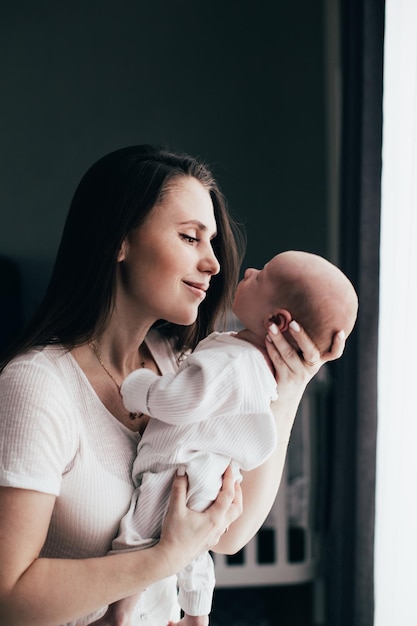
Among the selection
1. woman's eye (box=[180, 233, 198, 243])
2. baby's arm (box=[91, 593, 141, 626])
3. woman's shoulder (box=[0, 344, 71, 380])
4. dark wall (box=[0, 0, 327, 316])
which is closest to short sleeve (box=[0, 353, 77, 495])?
woman's shoulder (box=[0, 344, 71, 380])

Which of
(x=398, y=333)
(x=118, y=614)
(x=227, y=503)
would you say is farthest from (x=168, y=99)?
(x=118, y=614)

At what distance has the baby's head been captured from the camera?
4.18 feet

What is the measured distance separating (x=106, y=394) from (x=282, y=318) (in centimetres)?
39

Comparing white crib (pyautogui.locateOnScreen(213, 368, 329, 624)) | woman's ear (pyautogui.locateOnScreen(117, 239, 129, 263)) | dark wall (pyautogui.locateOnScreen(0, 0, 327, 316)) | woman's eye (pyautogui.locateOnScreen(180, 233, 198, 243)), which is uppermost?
dark wall (pyautogui.locateOnScreen(0, 0, 327, 316))

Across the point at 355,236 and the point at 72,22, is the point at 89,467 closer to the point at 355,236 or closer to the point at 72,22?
the point at 355,236

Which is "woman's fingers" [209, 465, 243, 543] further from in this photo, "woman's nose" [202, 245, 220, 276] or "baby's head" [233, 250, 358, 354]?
"woman's nose" [202, 245, 220, 276]

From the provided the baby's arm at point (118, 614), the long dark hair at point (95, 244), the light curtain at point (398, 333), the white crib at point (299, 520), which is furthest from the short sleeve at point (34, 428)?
the white crib at point (299, 520)

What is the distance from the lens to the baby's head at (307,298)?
4.18ft

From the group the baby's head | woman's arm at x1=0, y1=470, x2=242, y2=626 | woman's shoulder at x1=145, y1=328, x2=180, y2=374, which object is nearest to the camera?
woman's arm at x1=0, y1=470, x2=242, y2=626

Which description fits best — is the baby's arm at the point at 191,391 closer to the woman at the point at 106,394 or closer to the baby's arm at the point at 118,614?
the woman at the point at 106,394

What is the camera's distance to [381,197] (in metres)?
2.03

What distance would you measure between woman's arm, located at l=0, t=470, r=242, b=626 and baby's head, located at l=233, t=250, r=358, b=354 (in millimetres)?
433

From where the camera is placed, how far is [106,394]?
4.51ft

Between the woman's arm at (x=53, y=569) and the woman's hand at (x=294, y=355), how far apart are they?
0.36 m
